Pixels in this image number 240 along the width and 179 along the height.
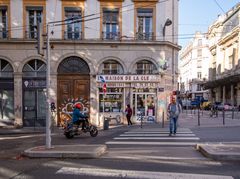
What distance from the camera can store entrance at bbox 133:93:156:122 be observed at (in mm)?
25531

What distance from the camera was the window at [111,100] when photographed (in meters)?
25.3

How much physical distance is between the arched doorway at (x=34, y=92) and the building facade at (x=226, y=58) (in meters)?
37.0

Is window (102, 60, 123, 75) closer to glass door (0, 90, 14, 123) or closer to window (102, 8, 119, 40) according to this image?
window (102, 8, 119, 40)

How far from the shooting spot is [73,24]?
24891 mm

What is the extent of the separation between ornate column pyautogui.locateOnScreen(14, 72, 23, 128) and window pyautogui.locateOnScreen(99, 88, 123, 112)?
18.4 ft

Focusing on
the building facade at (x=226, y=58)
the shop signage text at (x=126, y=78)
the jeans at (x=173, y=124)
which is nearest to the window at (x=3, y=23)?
the shop signage text at (x=126, y=78)

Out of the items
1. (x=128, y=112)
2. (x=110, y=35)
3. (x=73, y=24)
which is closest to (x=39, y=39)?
(x=128, y=112)

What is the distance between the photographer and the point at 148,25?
25.4 metres

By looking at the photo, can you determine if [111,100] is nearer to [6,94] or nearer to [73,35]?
[73,35]

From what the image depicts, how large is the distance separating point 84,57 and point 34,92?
433 cm

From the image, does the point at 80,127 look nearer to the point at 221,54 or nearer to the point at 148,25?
the point at 148,25

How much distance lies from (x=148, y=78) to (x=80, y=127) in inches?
373

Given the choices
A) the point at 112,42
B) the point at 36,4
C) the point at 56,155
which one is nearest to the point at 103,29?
the point at 112,42

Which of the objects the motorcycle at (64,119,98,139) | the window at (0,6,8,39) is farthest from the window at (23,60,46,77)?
the motorcycle at (64,119,98,139)
